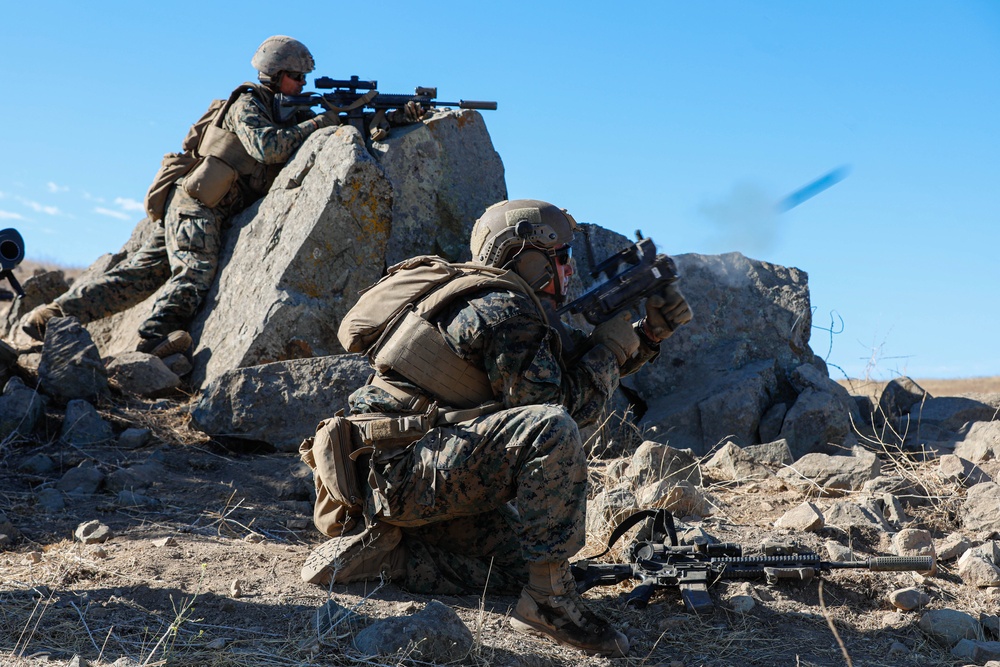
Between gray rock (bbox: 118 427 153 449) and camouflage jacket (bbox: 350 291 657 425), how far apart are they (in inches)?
112

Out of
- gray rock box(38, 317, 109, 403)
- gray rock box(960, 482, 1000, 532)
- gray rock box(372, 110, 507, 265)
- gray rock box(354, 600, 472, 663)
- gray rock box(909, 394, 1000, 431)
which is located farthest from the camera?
gray rock box(372, 110, 507, 265)

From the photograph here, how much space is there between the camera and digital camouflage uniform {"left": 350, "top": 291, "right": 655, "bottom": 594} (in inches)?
140

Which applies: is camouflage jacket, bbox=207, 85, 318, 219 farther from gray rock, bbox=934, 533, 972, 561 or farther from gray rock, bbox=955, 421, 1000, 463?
gray rock, bbox=934, 533, 972, 561

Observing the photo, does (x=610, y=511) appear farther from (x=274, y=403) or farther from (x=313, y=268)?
(x=313, y=268)

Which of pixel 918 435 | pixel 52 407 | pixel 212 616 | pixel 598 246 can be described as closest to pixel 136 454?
pixel 52 407

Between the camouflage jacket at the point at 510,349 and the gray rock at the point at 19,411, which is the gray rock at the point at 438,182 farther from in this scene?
the camouflage jacket at the point at 510,349

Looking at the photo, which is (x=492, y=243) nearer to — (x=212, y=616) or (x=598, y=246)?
(x=212, y=616)

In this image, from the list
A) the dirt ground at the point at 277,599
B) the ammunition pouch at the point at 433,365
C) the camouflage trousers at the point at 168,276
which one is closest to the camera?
the dirt ground at the point at 277,599

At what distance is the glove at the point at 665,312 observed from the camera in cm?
427

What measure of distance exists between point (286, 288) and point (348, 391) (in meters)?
1.13

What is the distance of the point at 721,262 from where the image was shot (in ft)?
26.8

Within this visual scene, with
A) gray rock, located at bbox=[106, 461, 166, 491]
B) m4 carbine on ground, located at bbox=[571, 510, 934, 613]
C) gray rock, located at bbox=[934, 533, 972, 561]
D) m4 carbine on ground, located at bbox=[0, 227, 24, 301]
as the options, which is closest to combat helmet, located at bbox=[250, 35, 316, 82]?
m4 carbine on ground, located at bbox=[0, 227, 24, 301]

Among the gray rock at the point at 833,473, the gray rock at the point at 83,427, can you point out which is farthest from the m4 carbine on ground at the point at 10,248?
the gray rock at the point at 833,473

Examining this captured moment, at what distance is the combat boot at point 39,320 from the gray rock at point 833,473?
6174 mm
